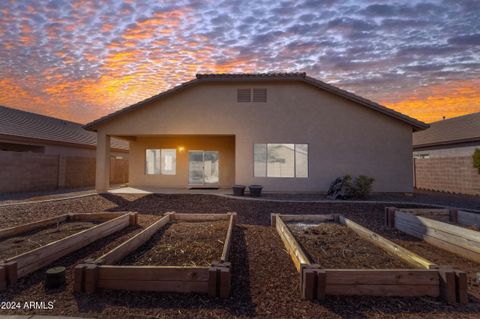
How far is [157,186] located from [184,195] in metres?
4.42

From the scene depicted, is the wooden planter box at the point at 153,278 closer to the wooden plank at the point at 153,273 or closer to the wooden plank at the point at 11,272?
the wooden plank at the point at 153,273

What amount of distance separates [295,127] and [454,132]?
37.6ft

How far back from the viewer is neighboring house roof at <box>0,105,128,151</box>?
14.5 meters

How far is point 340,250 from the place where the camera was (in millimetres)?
4559

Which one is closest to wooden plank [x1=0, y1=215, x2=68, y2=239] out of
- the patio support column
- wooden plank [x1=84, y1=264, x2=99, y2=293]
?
wooden plank [x1=84, y1=264, x2=99, y2=293]

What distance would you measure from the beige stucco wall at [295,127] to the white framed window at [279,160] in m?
0.26

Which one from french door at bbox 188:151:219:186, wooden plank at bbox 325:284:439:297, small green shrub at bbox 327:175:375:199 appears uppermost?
french door at bbox 188:151:219:186

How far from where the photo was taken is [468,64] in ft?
38.9

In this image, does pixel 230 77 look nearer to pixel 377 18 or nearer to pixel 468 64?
pixel 377 18

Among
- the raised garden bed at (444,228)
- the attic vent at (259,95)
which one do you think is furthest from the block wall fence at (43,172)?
the raised garden bed at (444,228)

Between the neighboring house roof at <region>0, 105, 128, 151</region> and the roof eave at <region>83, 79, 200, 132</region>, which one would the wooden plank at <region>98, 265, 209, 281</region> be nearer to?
the roof eave at <region>83, 79, 200, 132</region>

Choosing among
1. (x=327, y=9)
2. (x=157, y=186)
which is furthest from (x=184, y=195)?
(x=327, y=9)

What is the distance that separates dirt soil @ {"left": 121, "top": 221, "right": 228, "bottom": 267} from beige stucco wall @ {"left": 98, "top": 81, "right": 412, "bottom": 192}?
6.57 m

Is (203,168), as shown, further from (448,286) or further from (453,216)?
A: (448,286)
